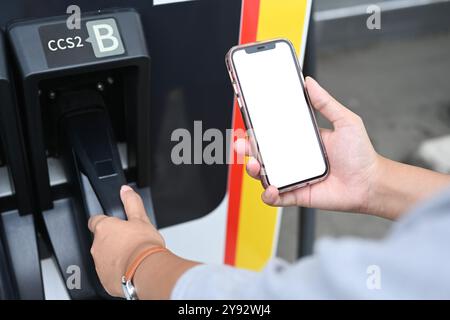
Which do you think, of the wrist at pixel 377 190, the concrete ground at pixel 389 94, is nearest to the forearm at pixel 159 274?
the wrist at pixel 377 190

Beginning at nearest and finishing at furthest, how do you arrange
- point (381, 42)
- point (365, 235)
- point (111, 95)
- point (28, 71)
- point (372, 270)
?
point (372, 270) → point (28, 71) → point (111, 95) → point (365, 235) → point (381, 42)

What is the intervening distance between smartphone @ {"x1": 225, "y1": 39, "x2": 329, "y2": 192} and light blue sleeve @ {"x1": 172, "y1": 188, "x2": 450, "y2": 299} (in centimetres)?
33

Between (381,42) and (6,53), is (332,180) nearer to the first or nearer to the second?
(6,53)

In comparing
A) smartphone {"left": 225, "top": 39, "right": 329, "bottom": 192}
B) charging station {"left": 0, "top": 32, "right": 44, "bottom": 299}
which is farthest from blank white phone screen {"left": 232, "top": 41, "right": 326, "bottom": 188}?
charging station {"left": 0, "top": 32, "right": 44, "bottom": 299}

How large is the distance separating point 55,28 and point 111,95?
0.40ft

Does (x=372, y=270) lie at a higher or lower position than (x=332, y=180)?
higher

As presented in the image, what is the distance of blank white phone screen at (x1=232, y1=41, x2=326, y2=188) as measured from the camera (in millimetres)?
752

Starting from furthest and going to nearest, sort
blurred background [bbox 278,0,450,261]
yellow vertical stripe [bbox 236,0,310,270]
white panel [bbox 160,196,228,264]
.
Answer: blurred background [bbox 278,0,450,261] → white panel [bbox 160,196,228,264] → yellow vertical stripe [bbox 236,0,310,270]

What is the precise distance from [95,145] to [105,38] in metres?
0.13

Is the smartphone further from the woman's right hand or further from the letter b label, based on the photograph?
the letter b label

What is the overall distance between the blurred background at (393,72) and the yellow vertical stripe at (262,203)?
881 millimetres

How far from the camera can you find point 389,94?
2.32 meters

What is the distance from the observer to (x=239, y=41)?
0.77 meters

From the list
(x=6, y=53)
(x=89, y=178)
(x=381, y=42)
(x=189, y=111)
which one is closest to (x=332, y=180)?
(x=189, y=111)
